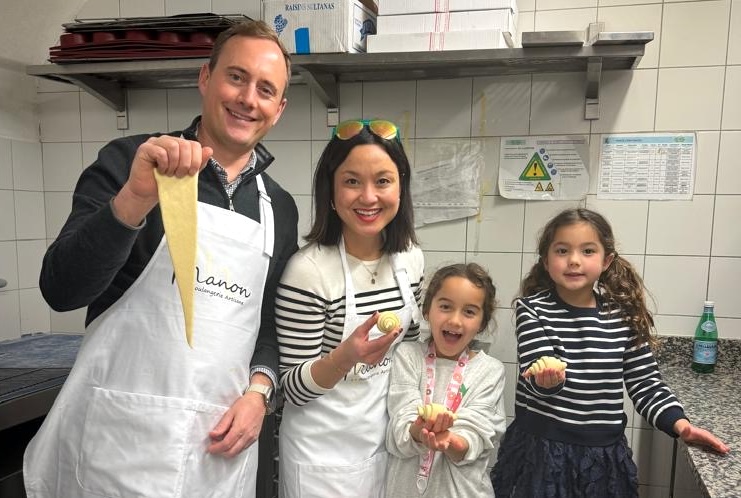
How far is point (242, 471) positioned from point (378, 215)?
625 mm

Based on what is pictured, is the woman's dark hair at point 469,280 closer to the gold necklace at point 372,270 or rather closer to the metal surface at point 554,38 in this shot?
the gold necklace at point 372,270

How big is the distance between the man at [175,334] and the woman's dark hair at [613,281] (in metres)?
0.69

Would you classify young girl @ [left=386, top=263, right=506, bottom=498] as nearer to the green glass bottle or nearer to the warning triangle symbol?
the warning triangle symbol

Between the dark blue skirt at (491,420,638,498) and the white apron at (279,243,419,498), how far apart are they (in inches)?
14.0

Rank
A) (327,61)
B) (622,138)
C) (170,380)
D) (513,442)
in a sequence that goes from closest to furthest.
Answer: (170,380)
(513,442)
(327,61)
(622,138)

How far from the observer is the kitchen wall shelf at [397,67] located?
1.54 metres

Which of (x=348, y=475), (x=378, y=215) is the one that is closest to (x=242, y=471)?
(x=348, y=475)

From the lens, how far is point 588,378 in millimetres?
1214

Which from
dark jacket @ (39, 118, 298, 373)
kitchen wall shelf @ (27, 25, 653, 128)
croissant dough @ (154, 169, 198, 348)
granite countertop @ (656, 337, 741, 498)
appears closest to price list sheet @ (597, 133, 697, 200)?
kitchen wall shelf @ (27, 25, 653, 128)

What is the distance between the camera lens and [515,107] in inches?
73.1

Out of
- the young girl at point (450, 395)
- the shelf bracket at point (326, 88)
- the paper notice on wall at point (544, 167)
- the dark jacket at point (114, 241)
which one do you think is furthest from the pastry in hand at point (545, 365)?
the shelf bracket at point (326, 88)

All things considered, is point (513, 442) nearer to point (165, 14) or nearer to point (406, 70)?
point (406, 70)

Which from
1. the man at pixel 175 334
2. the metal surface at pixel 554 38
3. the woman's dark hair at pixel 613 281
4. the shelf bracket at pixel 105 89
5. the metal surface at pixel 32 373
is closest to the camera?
the man at pixel 175 334

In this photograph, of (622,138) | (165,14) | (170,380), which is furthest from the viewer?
(165,14)
